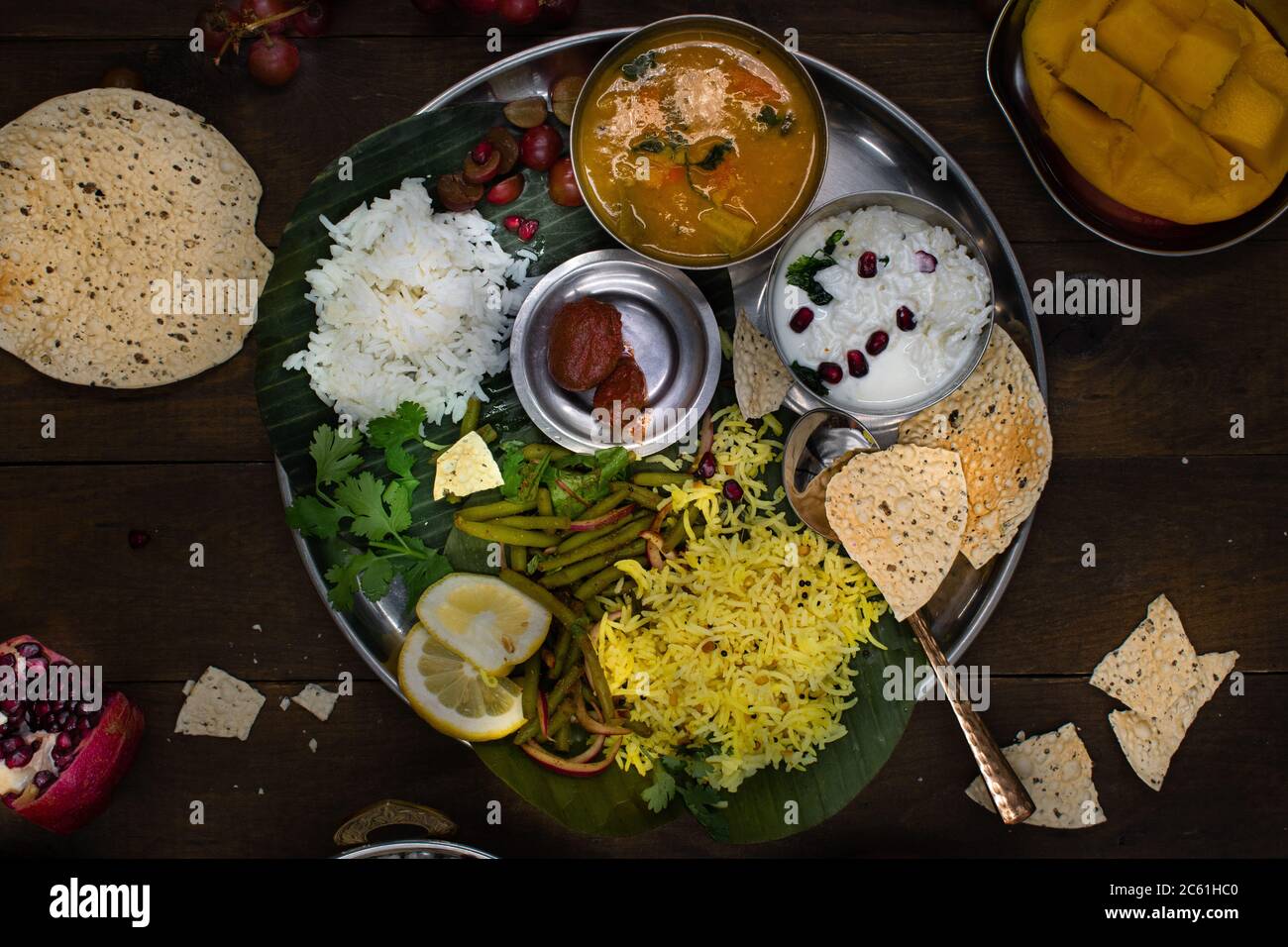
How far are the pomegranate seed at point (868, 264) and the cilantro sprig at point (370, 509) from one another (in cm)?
141

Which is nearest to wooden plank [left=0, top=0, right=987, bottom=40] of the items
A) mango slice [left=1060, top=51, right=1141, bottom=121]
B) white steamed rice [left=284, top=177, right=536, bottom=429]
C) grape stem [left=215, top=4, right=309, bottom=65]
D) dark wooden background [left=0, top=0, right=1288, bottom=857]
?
dark wooden background [left=0, top=0, right=1288, bottom=857]

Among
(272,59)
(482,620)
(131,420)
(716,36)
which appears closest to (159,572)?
(131,420)

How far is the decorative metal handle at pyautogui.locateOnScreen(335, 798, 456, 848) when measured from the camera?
114 inches

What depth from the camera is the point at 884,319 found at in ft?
8.46

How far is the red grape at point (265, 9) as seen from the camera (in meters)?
2.83

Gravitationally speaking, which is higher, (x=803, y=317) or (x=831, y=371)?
(x=803, y=317)

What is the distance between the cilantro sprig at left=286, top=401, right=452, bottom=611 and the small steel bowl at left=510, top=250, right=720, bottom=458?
0.40 m

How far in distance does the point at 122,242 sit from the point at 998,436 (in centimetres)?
291

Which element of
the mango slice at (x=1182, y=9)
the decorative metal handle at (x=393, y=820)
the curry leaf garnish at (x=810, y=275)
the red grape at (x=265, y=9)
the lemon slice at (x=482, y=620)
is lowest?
the decorative metal handle at (x=393, y=820)

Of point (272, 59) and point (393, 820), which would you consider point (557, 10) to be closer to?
point (272, 59)

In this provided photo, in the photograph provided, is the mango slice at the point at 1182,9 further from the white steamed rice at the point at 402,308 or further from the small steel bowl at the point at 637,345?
the white steamed rice at the point at 402,308

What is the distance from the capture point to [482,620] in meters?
2.63

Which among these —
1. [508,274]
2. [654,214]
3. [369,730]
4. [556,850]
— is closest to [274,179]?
[508,274]

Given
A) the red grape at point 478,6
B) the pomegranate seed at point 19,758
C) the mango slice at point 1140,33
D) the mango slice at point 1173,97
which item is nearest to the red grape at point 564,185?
the red grape at point 478,6
